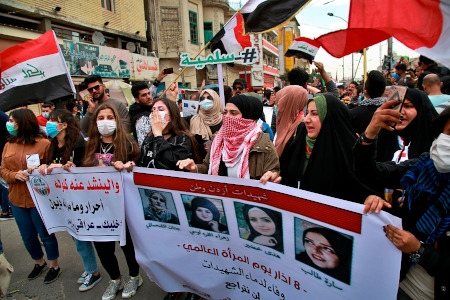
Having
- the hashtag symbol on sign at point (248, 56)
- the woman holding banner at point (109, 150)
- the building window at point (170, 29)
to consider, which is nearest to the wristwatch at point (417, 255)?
the woman holding banner at point (109, 150)

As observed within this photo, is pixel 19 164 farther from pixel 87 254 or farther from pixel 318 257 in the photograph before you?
pixel 318 257

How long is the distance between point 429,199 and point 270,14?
2050mm

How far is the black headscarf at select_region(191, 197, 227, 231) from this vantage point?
2.14 m

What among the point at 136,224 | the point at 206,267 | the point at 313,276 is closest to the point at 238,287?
the point at 206,267

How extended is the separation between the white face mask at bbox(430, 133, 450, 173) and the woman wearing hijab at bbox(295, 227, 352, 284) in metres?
0.55

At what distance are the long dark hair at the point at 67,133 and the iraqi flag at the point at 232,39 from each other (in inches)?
91.5

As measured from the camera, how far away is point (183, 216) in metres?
2.28

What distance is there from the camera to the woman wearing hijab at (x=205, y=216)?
2.14 m

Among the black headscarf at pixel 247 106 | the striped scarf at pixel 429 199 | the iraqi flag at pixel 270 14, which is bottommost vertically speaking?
the striped scarf at pixel 429 199

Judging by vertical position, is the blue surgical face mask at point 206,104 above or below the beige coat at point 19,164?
above

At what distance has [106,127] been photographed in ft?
9.23

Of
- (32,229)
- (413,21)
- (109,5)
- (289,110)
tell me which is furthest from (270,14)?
(109,5)

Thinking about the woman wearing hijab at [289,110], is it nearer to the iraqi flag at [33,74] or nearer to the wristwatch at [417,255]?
the wristwatch at [417,255]

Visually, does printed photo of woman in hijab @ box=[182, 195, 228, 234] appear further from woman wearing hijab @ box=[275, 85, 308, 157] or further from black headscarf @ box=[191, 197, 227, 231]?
woman wearing hijab @ box=[275, 85, 308, 157]
